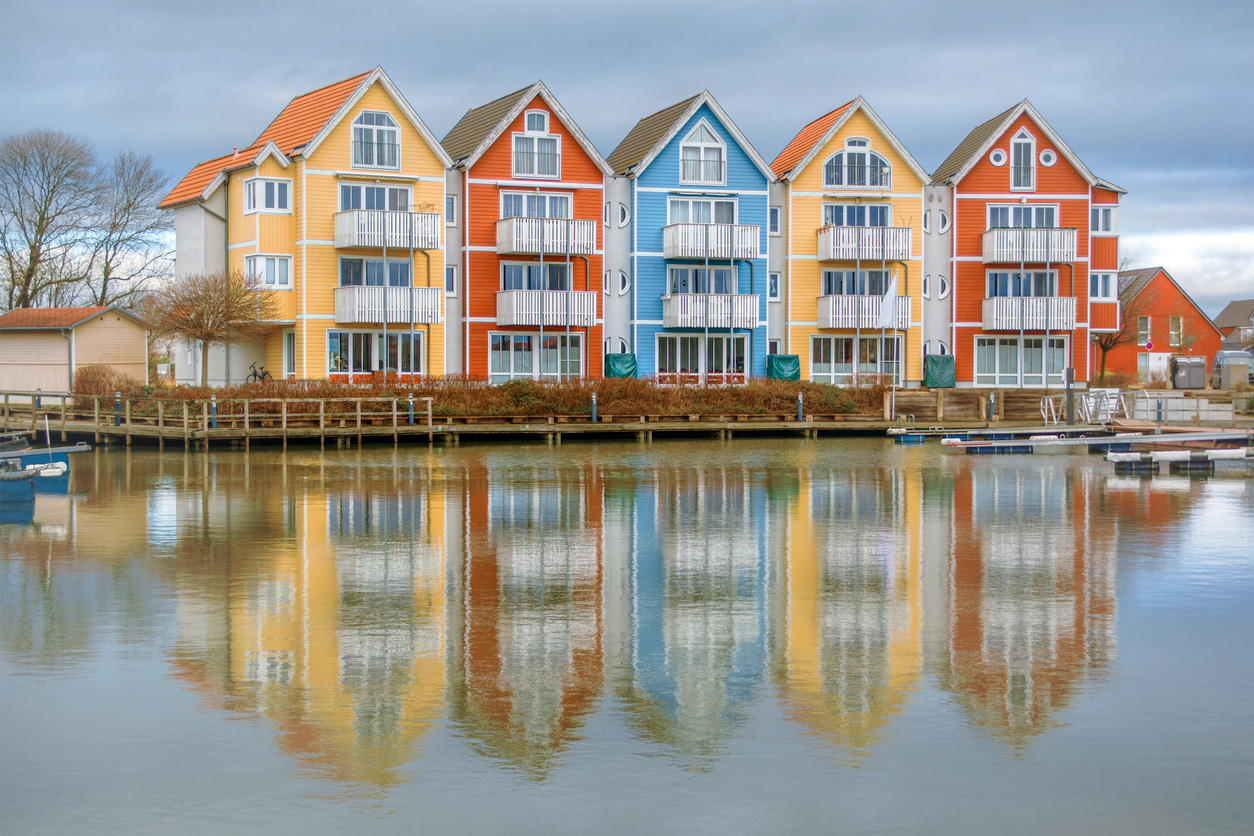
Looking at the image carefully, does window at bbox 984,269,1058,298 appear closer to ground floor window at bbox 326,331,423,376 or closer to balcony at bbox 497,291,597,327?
balcony at bbox 497,291,597,327

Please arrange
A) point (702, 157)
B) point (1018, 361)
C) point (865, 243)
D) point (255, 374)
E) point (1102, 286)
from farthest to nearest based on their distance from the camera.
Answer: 1. point (1102, 286)
2. point (1018, 361)
3. point (865, 243)
4. point (702, 157)
5. point (255, 374)

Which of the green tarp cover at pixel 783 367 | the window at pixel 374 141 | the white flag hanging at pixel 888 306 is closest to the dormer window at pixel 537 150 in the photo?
the window at pixel 374 141

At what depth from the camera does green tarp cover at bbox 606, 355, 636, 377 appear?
5047 centimetres

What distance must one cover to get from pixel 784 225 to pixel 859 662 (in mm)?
45037

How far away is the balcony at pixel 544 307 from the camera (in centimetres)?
4875

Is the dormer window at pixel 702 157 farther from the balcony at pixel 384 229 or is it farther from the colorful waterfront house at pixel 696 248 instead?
the balcony at pixel 384 229

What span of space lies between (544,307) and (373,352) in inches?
264

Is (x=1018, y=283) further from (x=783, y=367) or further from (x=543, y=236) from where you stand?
(x=543, y=236)

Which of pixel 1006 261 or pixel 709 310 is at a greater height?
pixel 1006 261

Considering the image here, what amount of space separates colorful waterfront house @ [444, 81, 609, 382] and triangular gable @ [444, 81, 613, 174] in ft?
0.13

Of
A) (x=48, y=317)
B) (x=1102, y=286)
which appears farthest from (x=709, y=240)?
(x=48, y=317)

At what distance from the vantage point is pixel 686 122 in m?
52.0

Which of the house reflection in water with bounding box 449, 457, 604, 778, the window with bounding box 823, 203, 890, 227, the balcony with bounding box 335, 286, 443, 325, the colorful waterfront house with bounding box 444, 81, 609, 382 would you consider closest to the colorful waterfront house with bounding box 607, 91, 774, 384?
the colorful waterfront house with bounding box 444, 81, 609, 382

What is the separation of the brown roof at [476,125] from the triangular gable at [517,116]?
114mm
